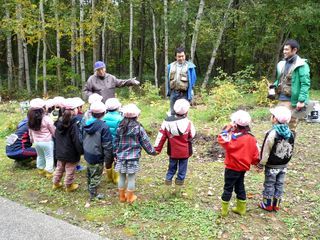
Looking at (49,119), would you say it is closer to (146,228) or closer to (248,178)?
(146,228)

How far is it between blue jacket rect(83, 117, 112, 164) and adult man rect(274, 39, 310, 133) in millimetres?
2867

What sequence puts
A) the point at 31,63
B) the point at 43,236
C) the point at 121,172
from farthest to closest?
the point at 31,63
the point at 121,172
the point at 43,236

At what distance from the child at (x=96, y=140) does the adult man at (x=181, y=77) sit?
88.5 inches

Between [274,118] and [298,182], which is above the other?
[274,118]

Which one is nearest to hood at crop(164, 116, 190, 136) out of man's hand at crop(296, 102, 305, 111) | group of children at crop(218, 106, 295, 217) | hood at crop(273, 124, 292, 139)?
group of children at crop(218, 106, 295, 217)

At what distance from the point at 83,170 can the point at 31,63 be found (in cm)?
2662

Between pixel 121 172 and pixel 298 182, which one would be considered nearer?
pixel 121 172

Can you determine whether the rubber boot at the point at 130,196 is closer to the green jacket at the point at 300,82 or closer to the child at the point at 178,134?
the child at the point at 178,134

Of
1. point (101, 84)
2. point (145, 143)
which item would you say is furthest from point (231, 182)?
point (101, 84)

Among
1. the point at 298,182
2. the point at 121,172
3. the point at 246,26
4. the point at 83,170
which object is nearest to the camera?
the point at 121,172

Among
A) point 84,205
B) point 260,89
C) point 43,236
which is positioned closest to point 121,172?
point 84,205

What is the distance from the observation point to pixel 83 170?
260 inches

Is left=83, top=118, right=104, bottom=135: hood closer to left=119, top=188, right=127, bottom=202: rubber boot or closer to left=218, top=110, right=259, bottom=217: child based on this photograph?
left=119, top=188, right=127, bottom=202: rubber boot

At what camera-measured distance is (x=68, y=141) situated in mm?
5430
